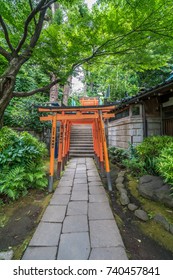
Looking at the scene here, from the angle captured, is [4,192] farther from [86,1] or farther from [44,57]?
[86,1]

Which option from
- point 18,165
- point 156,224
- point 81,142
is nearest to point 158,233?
point 156,224

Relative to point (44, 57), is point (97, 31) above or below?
above

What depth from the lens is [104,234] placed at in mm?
2166

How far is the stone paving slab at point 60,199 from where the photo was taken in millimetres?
3184

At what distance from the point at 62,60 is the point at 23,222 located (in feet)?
13.5

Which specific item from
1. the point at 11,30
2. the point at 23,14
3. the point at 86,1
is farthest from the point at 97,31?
the point at 11,30

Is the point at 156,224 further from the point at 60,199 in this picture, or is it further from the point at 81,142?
the point at 81,142

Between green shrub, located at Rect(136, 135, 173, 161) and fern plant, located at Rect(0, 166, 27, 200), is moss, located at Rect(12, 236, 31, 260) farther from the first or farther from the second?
green shrub, located at Rect(136, 135, 173, 161)

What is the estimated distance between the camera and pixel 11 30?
4.16 m

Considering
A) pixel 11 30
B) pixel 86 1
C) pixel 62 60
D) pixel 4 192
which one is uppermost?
pixel 86 1

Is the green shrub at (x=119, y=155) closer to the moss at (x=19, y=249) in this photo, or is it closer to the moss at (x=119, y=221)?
the moss at (x=119, y=221)

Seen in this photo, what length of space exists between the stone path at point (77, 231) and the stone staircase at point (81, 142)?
16.9ft

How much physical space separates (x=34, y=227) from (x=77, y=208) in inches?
34.1

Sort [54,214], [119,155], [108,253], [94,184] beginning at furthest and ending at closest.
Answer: [119,155] → [94,184] → [54,214] → [108,253]
